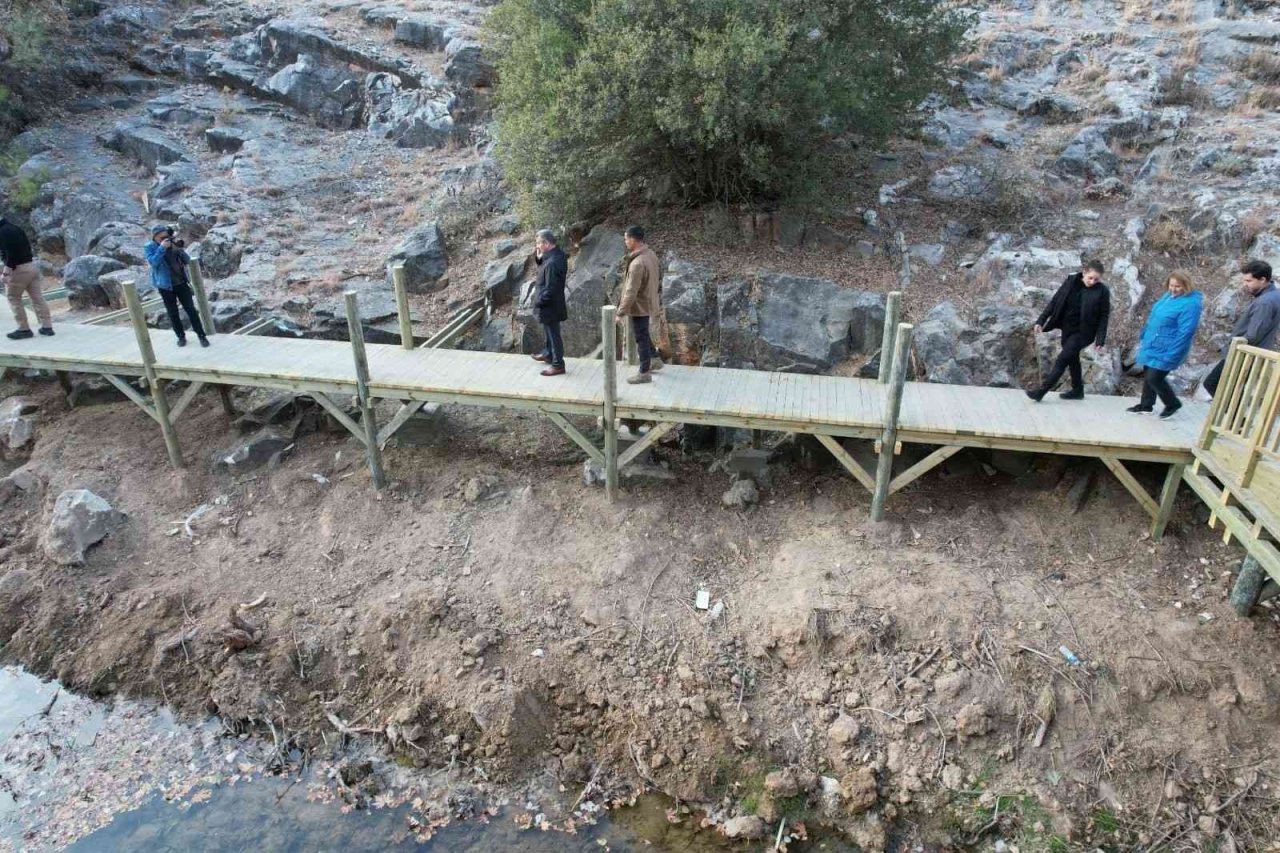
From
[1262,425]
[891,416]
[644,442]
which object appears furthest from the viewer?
[644,442]

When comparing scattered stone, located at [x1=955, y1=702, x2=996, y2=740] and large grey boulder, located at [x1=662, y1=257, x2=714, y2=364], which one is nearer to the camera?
scattered stone, located at [x1=955, y1=702, x2=996, y2=740]

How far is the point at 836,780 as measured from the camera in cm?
750

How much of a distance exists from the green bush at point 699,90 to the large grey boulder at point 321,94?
31.0ft

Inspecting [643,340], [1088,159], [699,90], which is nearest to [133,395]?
[643,340]

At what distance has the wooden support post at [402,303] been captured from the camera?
34.7ft

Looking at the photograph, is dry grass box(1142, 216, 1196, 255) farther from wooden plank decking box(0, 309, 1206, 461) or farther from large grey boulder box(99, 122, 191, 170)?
large grey boulder box(99, 122, 191, 170)

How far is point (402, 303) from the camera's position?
424 inches

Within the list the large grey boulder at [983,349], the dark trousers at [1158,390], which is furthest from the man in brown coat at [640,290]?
the dark trousers at [1158,390]

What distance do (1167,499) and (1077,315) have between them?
2087mm

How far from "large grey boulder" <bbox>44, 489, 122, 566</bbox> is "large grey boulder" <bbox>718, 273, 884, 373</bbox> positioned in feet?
26.2

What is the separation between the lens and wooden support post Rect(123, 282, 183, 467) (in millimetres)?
10273

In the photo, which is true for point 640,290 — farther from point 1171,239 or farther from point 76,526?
point 1171,239

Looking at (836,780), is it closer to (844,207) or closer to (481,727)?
(481,727)

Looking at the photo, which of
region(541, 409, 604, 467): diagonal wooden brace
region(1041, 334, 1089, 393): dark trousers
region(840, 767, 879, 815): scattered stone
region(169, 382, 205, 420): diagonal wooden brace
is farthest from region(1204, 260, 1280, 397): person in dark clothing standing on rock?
region(169, 382, 205, 420): diagonal wooden brace
